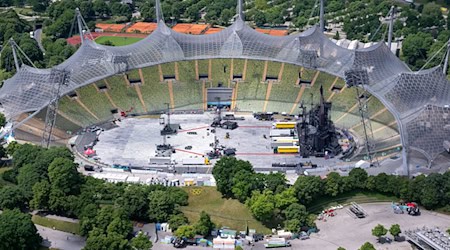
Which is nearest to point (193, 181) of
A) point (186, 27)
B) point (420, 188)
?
point (420, 188)

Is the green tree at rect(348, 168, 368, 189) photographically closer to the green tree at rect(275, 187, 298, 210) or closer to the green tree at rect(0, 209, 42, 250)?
the green tree at rect(275, 187, 298, 210)

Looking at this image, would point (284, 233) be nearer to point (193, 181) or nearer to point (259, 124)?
point (193, 181)

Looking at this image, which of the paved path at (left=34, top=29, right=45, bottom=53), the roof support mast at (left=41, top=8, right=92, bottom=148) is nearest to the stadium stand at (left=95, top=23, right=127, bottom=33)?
the paved path at (left=34, top=29, right=45, bottom=53)

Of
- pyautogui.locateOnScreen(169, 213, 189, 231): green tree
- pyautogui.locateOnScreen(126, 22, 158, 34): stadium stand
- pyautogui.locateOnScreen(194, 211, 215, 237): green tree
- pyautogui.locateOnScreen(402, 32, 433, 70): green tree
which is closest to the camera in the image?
pyautogui.locateOnScreen(194, 211, 215, 237): green tree

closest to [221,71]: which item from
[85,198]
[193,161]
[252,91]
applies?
[252,91]

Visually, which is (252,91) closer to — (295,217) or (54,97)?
(54,97)
